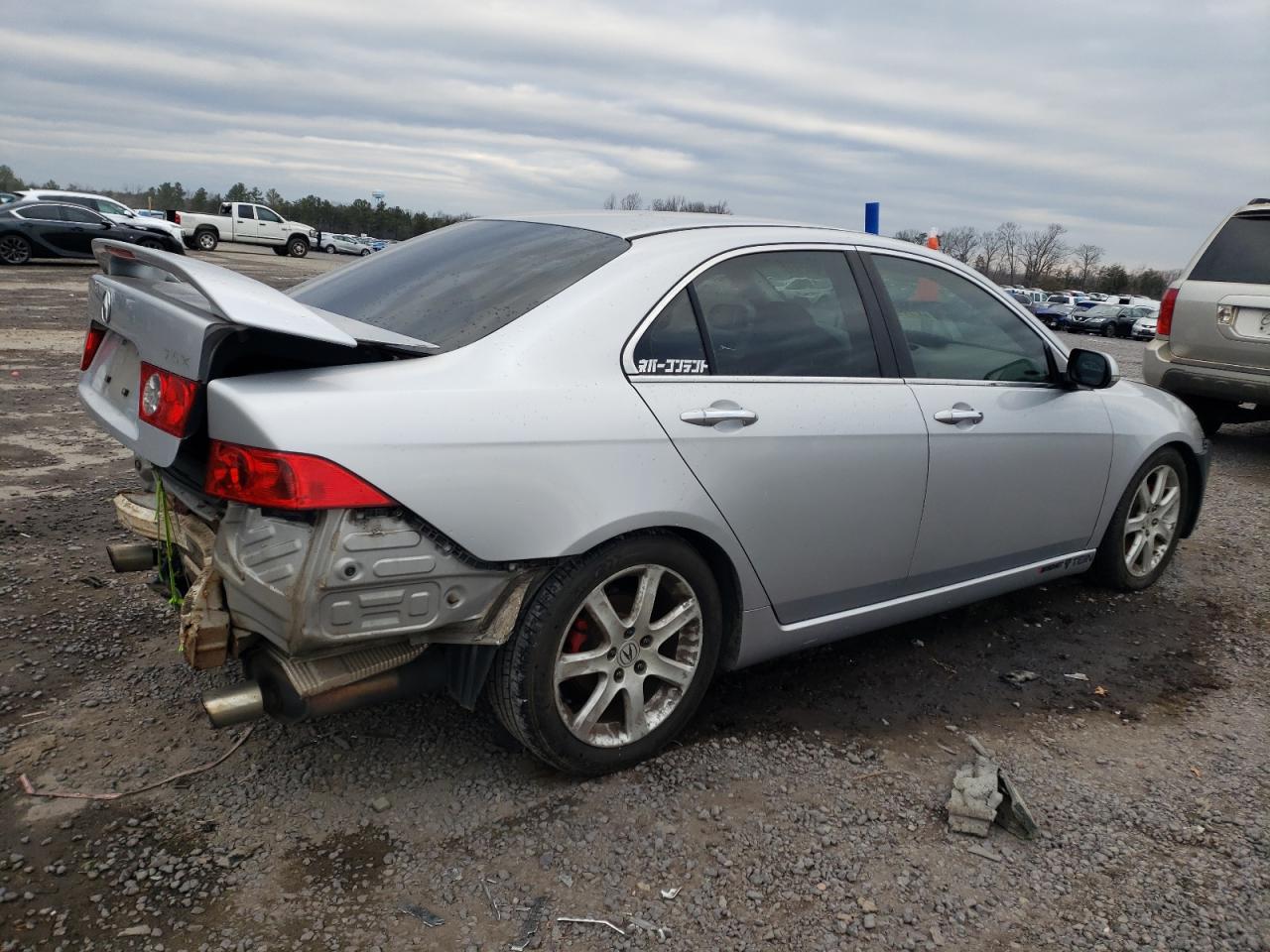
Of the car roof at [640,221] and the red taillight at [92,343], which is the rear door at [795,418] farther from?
the red taillight at [92,343]

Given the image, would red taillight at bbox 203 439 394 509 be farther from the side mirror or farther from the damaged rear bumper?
the side mirror

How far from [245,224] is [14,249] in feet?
58.2

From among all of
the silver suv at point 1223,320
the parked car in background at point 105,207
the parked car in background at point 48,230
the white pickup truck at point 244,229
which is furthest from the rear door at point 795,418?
the white pickup truck at point 244,229

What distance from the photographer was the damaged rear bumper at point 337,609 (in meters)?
2.32

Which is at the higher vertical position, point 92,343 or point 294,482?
point 92,343

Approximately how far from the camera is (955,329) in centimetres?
383

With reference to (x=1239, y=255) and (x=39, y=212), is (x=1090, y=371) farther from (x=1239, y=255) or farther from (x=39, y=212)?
(x=39, y=212)

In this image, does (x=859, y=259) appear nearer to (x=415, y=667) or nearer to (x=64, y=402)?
(x=415, y=667)

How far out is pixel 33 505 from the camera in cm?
496

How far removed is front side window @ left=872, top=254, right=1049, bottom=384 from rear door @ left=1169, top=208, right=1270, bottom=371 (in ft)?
15.0

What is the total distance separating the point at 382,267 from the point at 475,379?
3.81ft

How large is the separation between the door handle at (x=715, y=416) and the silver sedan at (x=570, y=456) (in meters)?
0.01

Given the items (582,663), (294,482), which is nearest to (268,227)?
(582,663)

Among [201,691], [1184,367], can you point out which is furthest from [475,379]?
[1184,367]
